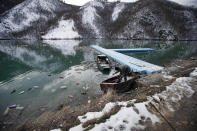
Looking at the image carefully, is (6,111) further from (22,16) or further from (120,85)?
(22,16)

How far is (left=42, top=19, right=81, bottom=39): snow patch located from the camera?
116287 mm

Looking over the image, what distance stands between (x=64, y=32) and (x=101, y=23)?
5137 centimetres

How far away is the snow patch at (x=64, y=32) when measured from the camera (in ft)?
382

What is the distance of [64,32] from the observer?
12081cm

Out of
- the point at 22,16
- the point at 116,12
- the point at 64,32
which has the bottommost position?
the point at 64,32

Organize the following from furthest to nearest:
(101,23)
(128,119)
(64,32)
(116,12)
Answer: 1. (116,12)
2. (101,23)
3. (64,32)
4. (128,119)

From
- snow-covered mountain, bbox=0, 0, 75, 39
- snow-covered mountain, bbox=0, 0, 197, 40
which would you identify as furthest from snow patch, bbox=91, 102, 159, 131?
snow-covered mountain, bbox=0, 0, 75, 39

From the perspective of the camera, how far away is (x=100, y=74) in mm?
16828

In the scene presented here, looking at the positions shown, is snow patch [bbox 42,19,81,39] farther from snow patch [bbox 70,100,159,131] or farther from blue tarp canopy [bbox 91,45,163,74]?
snow patch [bbox 70,100,159,131]

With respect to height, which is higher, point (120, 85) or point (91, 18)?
point (91, 18)

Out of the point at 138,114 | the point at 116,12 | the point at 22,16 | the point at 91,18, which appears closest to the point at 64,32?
the point at 91,18

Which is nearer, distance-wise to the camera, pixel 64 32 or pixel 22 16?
pixel 64 32

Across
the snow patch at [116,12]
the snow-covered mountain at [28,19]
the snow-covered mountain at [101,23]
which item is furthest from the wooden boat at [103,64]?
the snow patch at [116,12]

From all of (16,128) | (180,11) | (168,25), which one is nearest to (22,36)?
(16,128)
